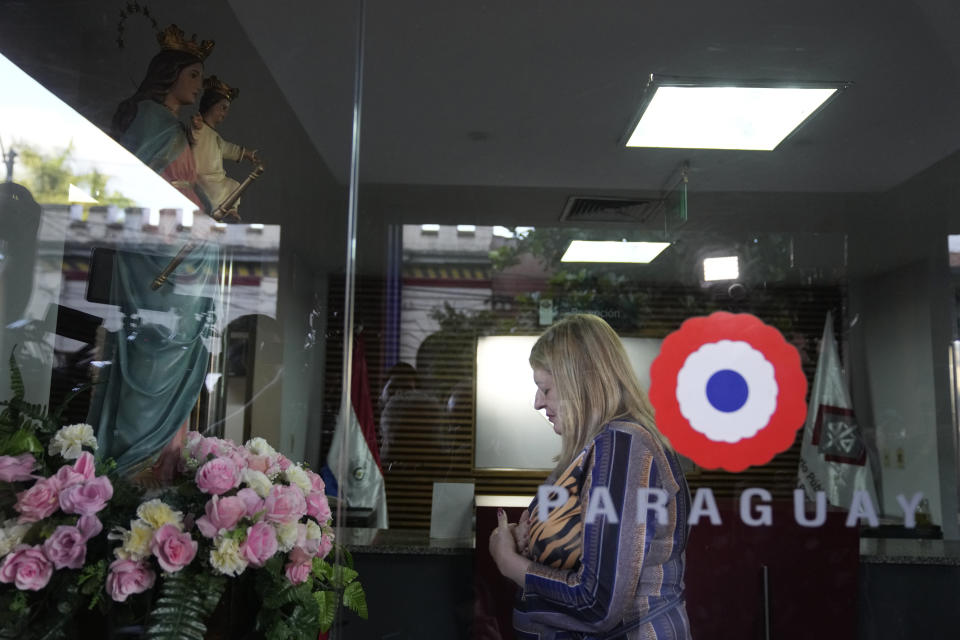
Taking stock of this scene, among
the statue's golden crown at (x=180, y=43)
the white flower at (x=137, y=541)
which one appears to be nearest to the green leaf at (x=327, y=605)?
the white flower at (x=137, y=541)

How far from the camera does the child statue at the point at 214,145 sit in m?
2.19

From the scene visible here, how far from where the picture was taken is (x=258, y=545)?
→ 144 cm

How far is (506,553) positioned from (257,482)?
70 cm

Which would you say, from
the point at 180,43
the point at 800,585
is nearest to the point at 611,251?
the point at 800,585

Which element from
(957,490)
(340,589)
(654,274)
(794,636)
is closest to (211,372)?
(340,589)

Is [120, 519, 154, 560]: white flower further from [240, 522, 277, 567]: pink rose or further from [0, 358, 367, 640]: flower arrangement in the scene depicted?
[240, 522, 277, 567]: pink rose

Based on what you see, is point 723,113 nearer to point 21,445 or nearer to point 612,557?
point 612,557

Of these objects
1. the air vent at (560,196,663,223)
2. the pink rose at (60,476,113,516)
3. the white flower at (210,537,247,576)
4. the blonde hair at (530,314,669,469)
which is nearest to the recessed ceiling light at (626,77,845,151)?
the air vent at (560,196,663,223)

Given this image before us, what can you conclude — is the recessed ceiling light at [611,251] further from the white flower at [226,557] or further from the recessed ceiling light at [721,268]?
the white flower at [226,557]

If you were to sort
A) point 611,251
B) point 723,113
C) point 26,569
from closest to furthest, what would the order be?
1. point 26,569
2. point 723,113
3. point 611,251

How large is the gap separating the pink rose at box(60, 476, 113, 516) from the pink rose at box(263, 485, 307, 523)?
305 millimetres

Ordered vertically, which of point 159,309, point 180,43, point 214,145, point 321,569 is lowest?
point 321,569

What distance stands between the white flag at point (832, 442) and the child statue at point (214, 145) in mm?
1702

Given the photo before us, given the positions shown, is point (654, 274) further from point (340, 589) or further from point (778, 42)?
point (340, 589)
